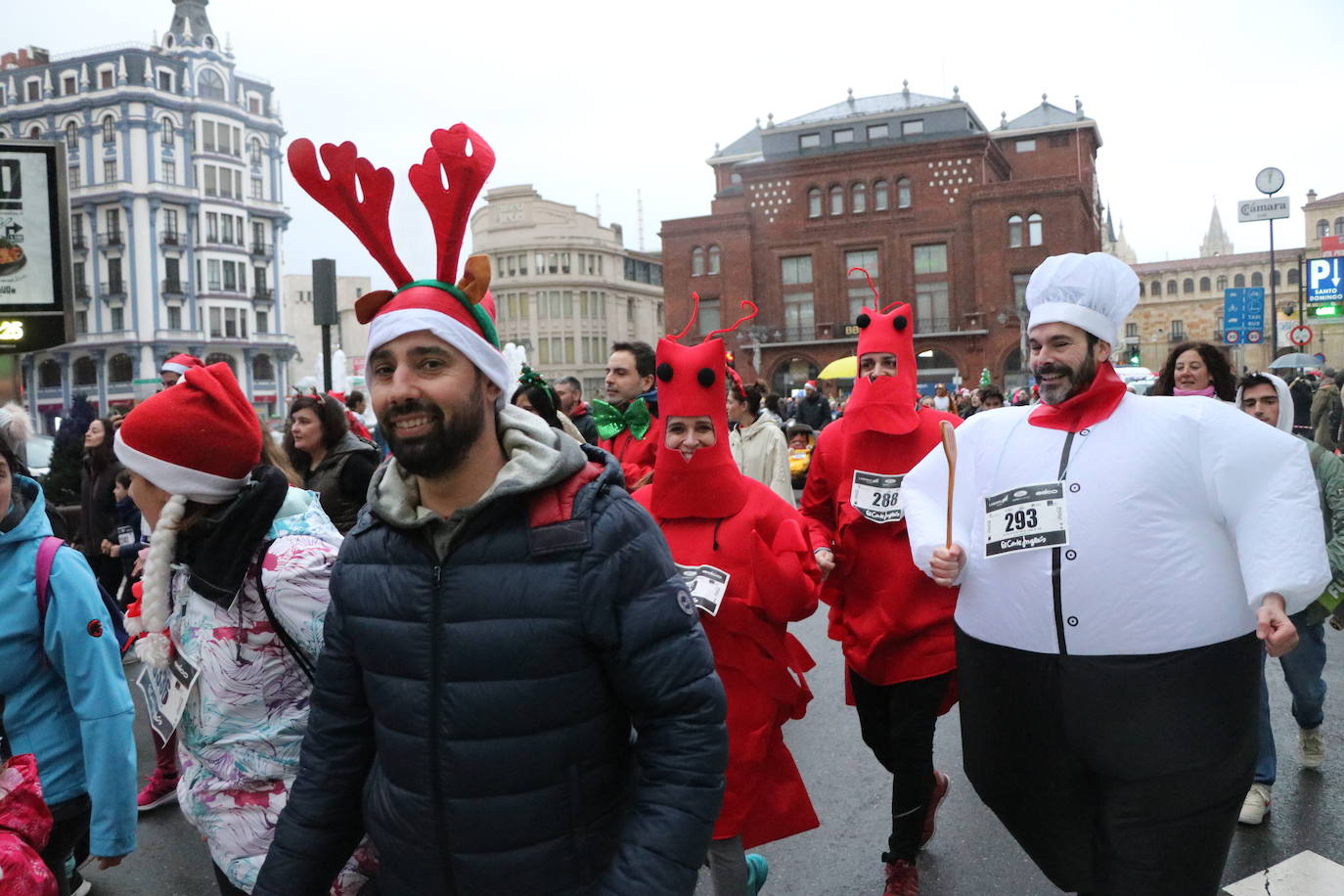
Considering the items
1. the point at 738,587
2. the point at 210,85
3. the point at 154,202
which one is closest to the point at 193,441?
the point at 738,587

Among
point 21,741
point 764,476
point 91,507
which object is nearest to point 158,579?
point 21,741

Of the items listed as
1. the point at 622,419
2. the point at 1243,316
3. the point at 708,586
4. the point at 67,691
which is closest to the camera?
the point at 67,691

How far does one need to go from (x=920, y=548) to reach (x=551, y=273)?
78.7 meters

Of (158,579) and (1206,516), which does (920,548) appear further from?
(158,579)

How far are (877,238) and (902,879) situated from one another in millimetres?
52350

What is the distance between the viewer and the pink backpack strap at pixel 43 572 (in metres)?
2.78

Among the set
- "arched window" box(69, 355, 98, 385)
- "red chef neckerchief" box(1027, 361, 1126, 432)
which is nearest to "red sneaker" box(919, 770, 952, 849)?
"red chef neckerchief" box(1027, 361, 1126, 432)

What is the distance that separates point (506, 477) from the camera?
2006 mm

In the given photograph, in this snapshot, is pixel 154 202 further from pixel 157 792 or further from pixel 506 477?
pixel 506 477

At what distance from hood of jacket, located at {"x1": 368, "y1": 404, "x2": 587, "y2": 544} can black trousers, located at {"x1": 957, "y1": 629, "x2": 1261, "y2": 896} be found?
1562 millimetres

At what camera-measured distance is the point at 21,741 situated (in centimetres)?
277

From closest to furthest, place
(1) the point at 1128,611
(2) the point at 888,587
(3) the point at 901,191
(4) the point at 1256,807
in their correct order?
(1) the point at 1128,611 < (2) the point at 888,587 < (4) the point at 1256,807 < (3) the point at 901,191

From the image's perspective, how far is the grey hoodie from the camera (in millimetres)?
1994

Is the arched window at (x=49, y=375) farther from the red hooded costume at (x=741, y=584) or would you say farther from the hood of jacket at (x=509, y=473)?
the hood of jacket at (x=509, y=473)
